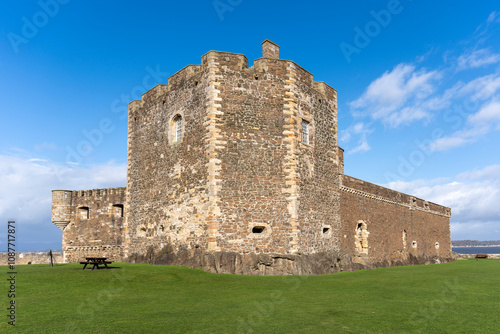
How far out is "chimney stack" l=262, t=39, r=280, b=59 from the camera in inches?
801

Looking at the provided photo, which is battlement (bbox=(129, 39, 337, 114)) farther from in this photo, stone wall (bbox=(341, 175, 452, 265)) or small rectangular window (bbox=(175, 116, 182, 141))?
stone wall (bbox=(341, 175, 452, 265))

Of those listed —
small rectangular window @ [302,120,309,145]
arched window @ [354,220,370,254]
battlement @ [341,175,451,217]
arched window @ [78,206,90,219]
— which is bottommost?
arched window @ [354,220,370,254]

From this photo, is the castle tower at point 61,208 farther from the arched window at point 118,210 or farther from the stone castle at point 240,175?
the arched window at point 118,210

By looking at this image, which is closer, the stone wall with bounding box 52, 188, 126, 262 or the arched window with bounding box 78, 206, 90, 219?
the stone wall with bounding box 52, 188, 126, 262

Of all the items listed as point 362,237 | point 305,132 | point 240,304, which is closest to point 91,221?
point 305,132

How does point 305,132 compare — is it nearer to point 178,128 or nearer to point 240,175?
point 240,175

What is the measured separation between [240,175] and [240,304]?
9.15 m

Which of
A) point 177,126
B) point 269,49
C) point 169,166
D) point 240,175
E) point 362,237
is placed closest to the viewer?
point 240,175

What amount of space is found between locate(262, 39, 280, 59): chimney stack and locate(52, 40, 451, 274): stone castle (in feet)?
0.18

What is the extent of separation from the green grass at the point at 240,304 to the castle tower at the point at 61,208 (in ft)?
44.2

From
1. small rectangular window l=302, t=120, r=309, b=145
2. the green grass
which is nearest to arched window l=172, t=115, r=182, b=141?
small rectangular window l=302, t=120, r=309, b=145

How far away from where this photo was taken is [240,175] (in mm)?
18328

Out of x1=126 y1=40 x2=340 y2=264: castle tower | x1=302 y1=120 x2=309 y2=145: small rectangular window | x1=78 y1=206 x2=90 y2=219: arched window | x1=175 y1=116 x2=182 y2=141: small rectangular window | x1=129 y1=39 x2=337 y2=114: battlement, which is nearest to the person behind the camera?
x1=126 y1=40 x2=340 y2=264: castle tower

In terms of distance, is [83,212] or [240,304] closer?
[240,304]
